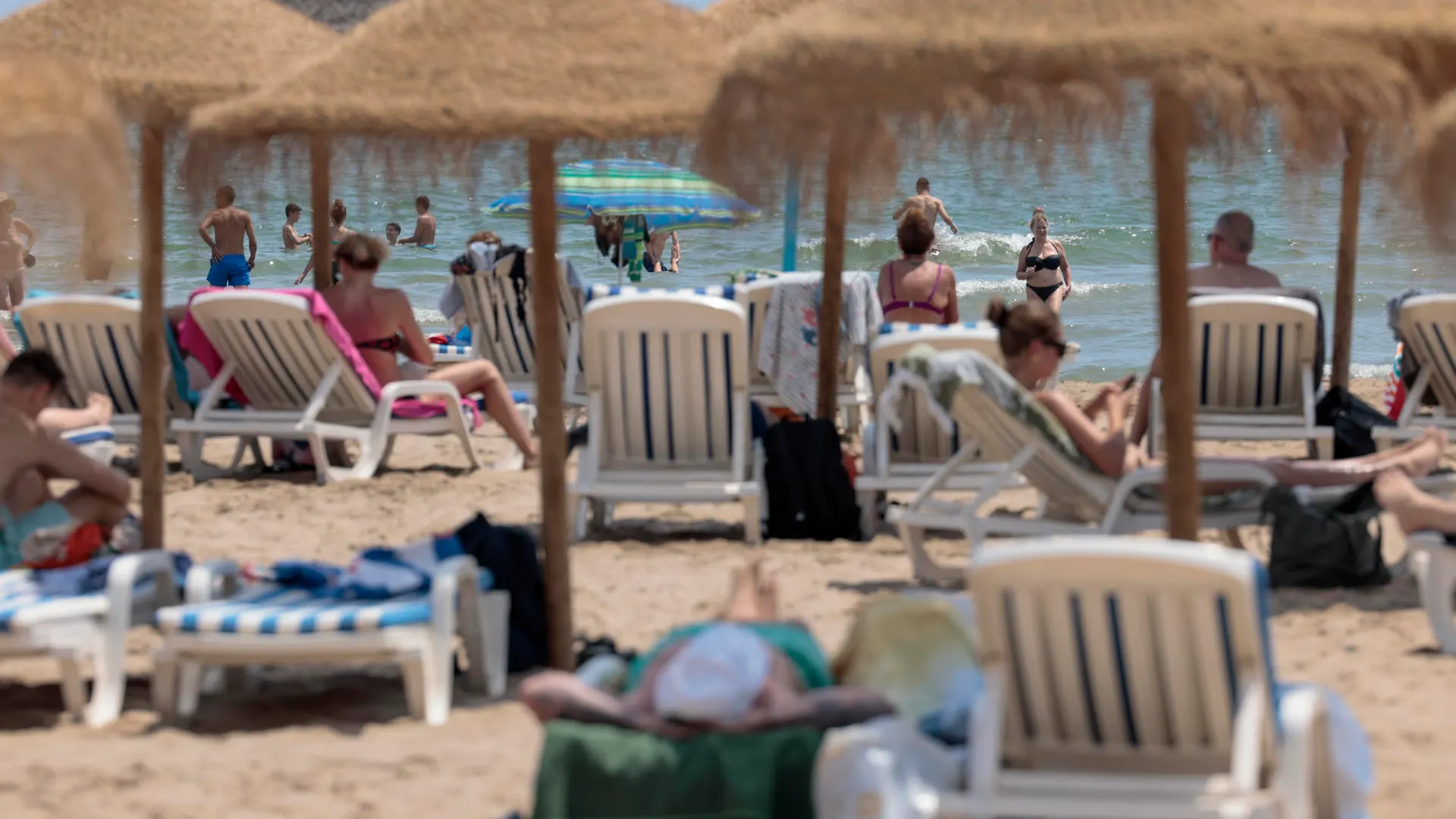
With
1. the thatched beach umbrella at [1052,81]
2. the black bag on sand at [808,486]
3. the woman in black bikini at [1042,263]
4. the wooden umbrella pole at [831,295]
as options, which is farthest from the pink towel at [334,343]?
the woman in black bikini at [1042,263]

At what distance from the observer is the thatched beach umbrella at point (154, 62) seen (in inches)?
202

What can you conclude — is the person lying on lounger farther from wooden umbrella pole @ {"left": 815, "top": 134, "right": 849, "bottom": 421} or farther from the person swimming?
the person swimming

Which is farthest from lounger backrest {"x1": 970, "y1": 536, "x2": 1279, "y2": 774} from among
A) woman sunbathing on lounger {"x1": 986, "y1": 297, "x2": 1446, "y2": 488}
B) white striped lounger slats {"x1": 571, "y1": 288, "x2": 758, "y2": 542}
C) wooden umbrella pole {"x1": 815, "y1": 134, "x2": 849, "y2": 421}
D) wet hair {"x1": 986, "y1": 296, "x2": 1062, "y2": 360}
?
wooden umbrella pole {"x1": 815, "y1": 134, "x2": 849, "y2": 421}

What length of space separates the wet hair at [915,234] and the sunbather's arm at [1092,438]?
8.93 feet

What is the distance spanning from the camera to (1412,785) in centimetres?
410

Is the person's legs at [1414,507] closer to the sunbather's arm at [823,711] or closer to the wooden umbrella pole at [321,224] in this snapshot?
the sunbather's arm at [823,711]

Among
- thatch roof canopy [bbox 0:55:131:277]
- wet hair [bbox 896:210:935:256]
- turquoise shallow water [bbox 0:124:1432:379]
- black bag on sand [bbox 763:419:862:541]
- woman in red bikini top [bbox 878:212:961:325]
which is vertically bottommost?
turquoise shallow water [bbox 0:124:1432:379]

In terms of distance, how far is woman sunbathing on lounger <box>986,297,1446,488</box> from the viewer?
5.88 metres

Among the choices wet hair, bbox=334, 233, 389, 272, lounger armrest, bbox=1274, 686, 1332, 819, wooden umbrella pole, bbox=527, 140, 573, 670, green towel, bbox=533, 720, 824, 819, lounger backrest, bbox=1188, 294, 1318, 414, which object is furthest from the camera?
wet hair, bbox=334, 233, 389, 272

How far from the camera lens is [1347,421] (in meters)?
7.20

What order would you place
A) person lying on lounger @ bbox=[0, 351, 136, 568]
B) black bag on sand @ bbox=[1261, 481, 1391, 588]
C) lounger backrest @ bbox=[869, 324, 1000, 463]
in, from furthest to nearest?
lounger backrest @ bbox=[869, 324, 1000, 463] < black bag on sand @ bbox=[1261, 481, 1391, 588] < person lying on lounger @ bbox=[0, 351, 136, 568]

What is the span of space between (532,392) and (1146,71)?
607cm

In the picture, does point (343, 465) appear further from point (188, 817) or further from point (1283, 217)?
point (1283, 217)

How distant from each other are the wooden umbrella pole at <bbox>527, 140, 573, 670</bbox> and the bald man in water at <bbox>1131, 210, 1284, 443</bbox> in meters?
3.46
